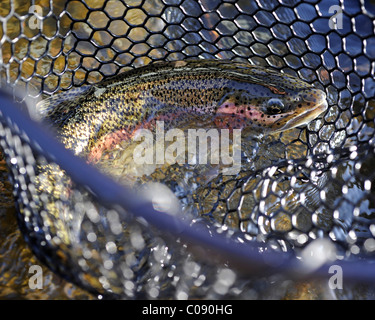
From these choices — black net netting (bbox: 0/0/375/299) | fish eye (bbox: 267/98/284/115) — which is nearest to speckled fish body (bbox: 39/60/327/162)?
fish eye (bbox: 267/98/284/115)

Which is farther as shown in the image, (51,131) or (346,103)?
(346,103)

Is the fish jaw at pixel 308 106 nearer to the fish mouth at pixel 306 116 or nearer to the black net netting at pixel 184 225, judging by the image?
the fish mouth at pixel 306 116

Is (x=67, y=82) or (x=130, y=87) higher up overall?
(x=130, y=87)

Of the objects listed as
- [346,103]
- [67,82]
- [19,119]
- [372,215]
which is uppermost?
[19,119]


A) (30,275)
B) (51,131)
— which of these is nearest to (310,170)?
(51,131)

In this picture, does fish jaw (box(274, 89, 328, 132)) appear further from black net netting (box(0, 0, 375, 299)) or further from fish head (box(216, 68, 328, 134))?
black net netting (box(0, 0, 375, 299))

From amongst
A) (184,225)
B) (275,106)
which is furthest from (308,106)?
(184,225)

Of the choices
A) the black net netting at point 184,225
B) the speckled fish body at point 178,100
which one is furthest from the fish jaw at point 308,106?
the black net netting at point 184,225

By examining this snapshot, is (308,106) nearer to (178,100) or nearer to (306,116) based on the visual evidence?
(306,116)
